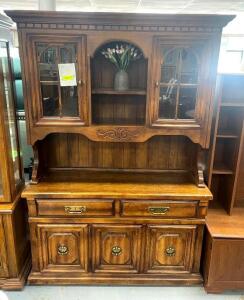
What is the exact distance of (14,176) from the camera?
6.44 feet

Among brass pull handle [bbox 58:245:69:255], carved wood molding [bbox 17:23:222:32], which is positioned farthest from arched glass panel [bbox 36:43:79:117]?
brass pull handle [bbox 58:245:69:255]

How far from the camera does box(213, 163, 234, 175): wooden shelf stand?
2.05 metres

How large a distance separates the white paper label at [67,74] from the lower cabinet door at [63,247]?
0.99 m

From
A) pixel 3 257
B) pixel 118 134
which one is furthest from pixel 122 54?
pixel 3 257

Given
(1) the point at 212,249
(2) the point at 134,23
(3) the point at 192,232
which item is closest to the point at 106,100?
(2) the point at 134,23

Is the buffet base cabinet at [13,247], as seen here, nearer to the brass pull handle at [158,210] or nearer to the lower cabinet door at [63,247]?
the lower cabinet door at [63,247]

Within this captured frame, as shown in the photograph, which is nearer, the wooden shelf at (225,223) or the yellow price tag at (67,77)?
the yellow price tag at (67,77)

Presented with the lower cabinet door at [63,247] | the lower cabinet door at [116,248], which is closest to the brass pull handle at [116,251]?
the lower cabinet door at [116,248]

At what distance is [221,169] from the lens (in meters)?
2.10

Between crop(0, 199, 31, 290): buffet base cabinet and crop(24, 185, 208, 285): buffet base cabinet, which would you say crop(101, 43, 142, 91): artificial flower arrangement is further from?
crop(0, 199, 31, 290): buffet base cabinet

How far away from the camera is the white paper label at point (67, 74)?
68.3 inches

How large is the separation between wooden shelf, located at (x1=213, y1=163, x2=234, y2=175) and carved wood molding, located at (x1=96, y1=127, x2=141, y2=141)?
70 centimetres

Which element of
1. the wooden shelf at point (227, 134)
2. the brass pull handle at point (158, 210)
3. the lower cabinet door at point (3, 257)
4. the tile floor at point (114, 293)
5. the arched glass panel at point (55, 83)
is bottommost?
the tile floor at point (114, 293)

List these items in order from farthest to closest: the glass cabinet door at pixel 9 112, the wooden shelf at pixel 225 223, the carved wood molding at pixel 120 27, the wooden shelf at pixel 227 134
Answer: the wooden shelf at pixel 227 134 < the wooden shelf at pixel 225 223 < the glass cabinet door at pixel 9 112 < the carved wood molding at pixel 120 27
